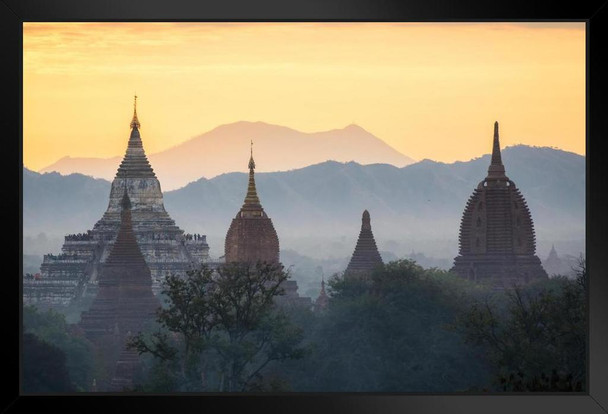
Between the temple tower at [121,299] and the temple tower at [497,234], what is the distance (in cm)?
1204

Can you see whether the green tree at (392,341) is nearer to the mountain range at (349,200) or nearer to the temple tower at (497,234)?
the temple tower at (497,234)

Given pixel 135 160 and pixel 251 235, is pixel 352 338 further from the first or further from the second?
pixel 135 160

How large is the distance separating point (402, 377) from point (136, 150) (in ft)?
66.6

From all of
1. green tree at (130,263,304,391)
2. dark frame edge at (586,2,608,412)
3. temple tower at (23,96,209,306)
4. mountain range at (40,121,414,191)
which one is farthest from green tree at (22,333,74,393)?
dark frame edge at (586,2,608,412)

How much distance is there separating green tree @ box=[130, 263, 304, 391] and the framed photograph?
0.35 feet

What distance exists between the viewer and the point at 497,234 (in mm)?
50000

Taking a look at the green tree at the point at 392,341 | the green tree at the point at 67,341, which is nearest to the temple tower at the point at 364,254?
the green tree at the point at 392,341

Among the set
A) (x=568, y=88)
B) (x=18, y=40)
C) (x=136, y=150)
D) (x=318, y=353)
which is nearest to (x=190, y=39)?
(x=136, y=150)

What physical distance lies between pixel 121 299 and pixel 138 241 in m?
5.50

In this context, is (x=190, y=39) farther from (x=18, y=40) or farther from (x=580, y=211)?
(x=18, y=40)

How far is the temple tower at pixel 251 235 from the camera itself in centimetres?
4853

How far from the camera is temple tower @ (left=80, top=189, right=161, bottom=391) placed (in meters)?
46.1

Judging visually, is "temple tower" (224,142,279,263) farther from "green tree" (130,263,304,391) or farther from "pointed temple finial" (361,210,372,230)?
"green tree" (130,263,304,391)

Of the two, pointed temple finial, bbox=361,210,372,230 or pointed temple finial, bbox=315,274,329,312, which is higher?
pointed temple finial, bbox=361,210,372,230
